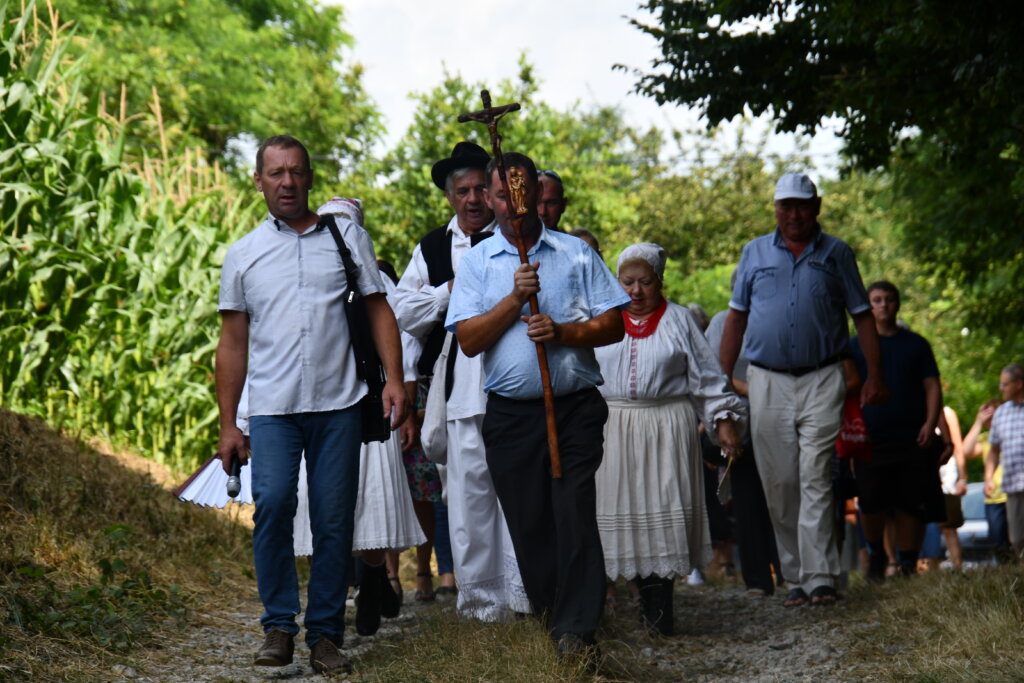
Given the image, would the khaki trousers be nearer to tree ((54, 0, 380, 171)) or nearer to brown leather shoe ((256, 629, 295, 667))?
brown leather shoe ((256, 629, 295, 667))

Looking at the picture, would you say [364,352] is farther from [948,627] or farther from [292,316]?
[948,627]

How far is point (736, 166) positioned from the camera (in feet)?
119

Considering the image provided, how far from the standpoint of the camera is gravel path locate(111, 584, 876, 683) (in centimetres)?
577

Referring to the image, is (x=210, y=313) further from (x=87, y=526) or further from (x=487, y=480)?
(x=487, y=480)

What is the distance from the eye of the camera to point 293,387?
18.7ft

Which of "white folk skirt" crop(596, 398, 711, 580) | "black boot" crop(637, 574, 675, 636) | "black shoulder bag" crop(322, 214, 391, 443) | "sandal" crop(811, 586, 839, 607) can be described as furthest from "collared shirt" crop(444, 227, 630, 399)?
"sandal" crop(811, 586, 839, 607)

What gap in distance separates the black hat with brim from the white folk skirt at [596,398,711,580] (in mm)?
1430

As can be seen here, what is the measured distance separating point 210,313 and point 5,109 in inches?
104

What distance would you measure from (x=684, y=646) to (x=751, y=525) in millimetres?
2660

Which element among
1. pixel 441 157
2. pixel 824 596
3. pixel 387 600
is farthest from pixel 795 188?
pixel 441 157

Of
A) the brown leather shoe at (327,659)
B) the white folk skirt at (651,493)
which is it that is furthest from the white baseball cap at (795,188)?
the brown leather shoe at (327,659)

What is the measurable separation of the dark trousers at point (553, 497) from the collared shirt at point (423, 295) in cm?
126

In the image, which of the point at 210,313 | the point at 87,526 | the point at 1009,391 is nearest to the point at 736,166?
the point at 1009,391

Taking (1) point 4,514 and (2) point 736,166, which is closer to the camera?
(1) point 4,514
